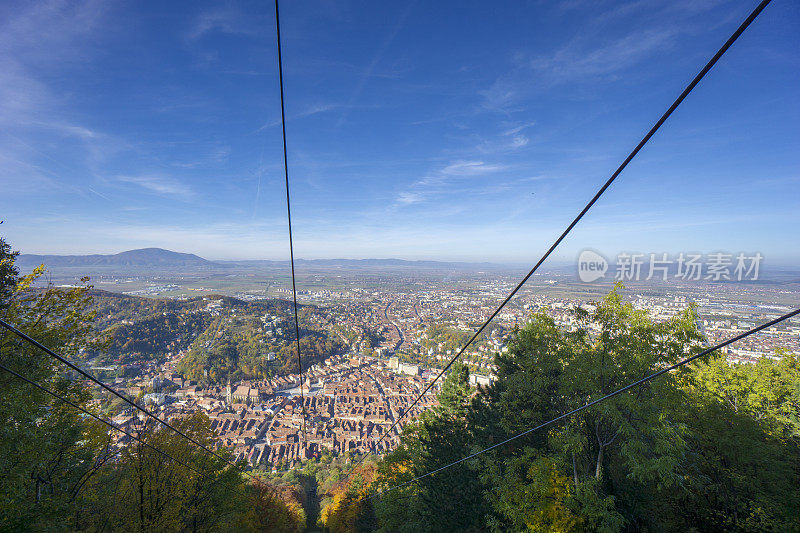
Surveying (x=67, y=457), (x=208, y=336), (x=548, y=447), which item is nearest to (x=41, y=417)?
(x=67, y=457)

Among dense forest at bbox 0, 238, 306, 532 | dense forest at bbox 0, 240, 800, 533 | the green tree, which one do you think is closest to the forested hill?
dense forest at bbox 0, 238, 306, 532

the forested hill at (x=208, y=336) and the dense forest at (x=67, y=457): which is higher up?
the dense forest at (x=67, y=457)

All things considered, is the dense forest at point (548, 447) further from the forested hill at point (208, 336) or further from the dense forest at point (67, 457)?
the forested hill at point (208, 336)

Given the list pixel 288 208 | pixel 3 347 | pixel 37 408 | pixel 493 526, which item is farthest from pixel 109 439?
pixel 493 526

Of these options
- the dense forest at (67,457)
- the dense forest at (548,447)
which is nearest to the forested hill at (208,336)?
the dense forest at (67,457)

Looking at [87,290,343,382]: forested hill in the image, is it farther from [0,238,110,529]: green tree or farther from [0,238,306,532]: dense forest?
[0,238,110,529]: green tree

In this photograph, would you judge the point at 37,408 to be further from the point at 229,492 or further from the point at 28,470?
the point at 229,492
